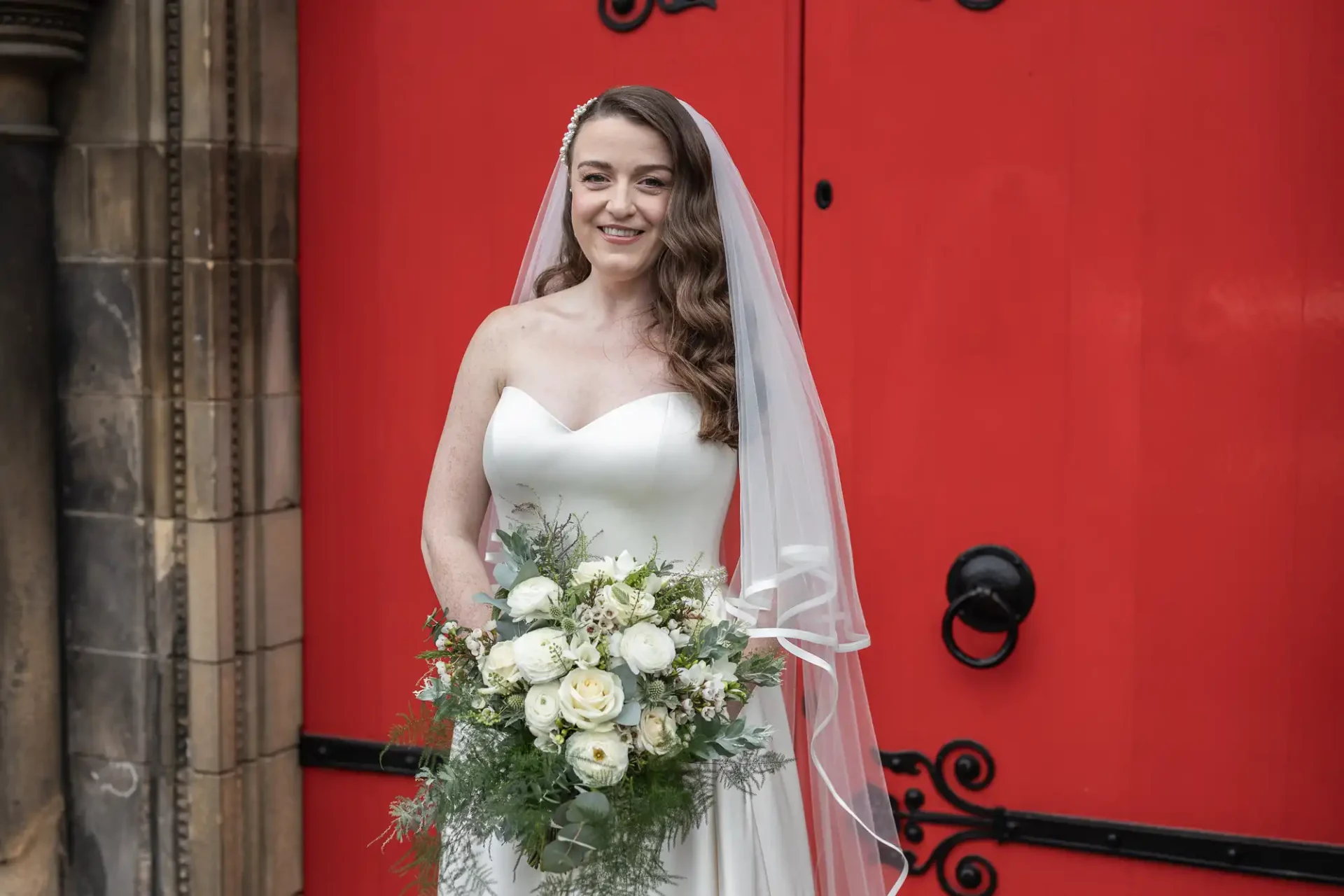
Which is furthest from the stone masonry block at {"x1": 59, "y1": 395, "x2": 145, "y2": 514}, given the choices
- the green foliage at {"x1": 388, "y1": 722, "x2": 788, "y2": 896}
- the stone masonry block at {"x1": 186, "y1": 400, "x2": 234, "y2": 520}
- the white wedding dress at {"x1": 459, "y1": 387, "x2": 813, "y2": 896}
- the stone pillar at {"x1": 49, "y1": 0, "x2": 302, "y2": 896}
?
the green foliage at {"x1": 388, "y1": 722, "x2": 788, "y2": 896}

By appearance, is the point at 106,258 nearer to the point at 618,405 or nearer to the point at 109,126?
the point at 109,126

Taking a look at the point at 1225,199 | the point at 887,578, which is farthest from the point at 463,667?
the point at 1225,199

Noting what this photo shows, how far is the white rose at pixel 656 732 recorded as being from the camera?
2.03 m

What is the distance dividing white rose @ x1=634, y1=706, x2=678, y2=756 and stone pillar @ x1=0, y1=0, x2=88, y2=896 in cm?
199

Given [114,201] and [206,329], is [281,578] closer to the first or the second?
[206,329]

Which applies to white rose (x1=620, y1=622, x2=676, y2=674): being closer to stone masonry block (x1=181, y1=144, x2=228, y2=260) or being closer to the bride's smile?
the bride's smile

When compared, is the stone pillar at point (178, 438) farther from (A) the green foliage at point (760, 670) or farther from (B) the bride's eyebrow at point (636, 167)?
(A) the green foliage at point (760, 670)

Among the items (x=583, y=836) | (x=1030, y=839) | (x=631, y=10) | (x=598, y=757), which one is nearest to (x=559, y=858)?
(x=583, y=836)

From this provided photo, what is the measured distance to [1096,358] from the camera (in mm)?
2834

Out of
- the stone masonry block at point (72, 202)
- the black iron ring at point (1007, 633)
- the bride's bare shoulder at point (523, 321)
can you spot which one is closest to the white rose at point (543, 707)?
the bride's bare shoulder at point (523, 321)

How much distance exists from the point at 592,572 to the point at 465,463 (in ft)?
1.67

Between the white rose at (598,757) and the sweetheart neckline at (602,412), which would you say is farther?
the sweetheart neckline at (602,412)

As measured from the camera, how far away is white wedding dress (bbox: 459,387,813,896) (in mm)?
2385

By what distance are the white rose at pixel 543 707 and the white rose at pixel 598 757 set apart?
39 millimetres
